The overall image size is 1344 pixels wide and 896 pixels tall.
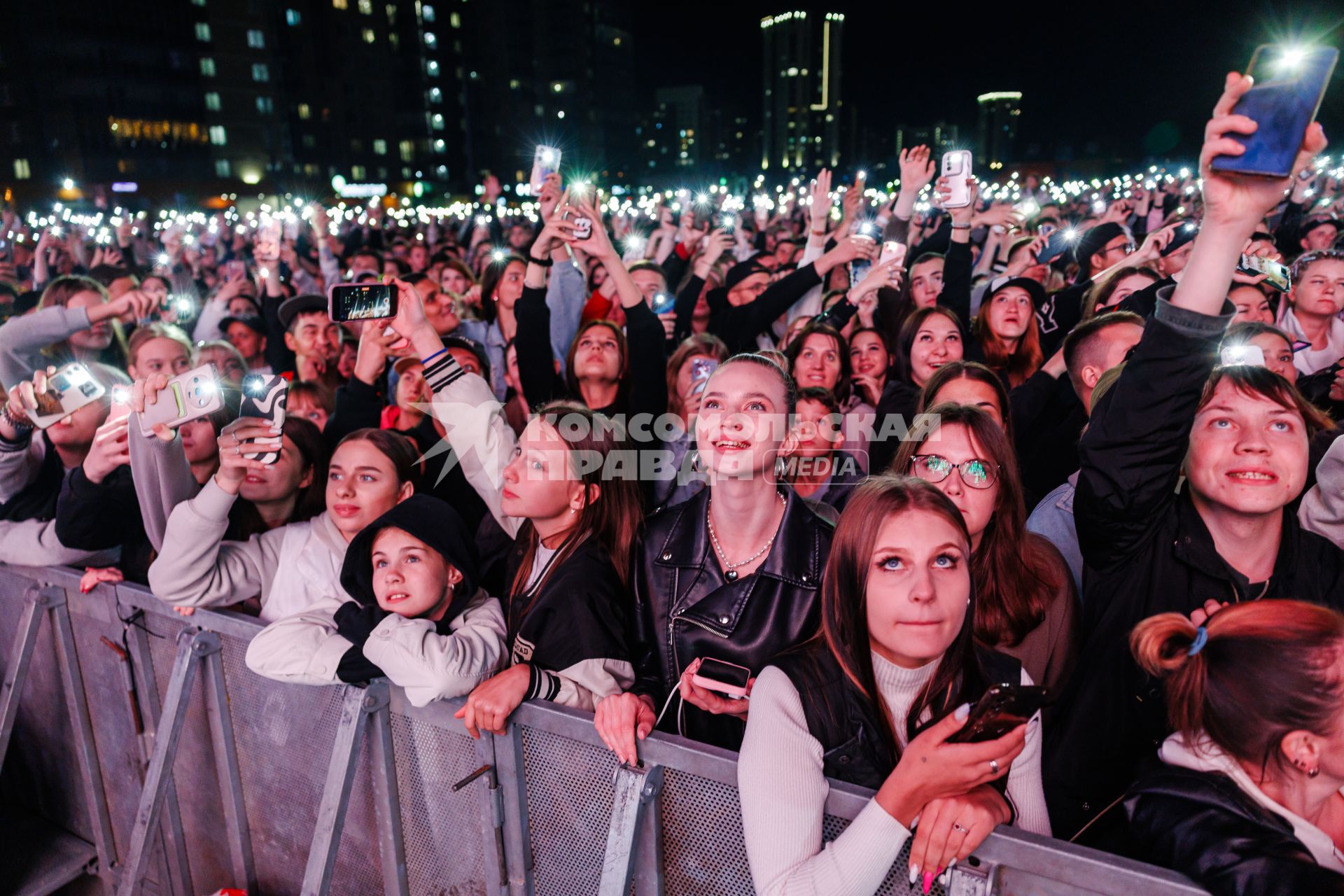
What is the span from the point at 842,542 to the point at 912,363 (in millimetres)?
2964

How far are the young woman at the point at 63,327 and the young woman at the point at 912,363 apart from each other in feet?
12.4

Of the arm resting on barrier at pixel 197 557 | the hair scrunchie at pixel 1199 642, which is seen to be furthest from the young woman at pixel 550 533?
the hair scrunchie at pixel 1199 642

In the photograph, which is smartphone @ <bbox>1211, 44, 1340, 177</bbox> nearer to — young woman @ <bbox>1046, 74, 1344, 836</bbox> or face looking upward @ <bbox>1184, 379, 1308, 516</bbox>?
young woman @ <bbox>1046, 74, 1344, 836</bbox>

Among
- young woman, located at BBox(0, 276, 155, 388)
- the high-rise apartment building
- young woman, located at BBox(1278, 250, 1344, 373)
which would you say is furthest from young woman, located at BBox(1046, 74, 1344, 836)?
the high-rise apartment building

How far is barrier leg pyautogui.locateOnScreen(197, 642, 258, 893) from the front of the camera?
9.96 ft

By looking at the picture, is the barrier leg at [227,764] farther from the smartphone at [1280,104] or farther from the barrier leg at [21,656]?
the smartphone at [1280,104]

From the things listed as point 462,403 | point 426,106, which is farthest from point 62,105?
point 462,403

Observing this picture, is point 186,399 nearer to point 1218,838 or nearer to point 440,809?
point 440,809

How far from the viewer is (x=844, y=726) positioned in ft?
6.39

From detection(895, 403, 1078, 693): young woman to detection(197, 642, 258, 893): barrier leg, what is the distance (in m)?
2.67

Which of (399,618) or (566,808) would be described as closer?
(566,808)

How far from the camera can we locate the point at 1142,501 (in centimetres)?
216

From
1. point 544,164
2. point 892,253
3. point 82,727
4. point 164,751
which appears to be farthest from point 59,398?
point 892,253

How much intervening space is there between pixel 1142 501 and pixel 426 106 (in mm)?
101084
